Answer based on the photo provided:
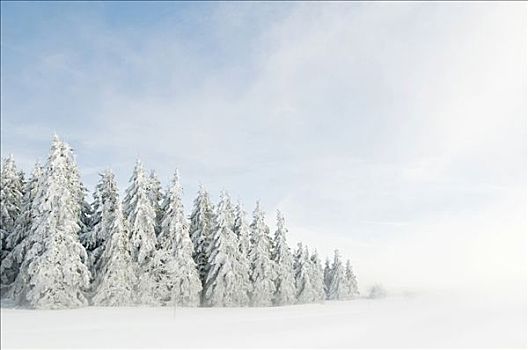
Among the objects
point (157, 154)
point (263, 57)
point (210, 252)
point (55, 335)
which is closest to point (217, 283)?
point (210, 252)

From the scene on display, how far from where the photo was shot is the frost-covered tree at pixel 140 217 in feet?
104

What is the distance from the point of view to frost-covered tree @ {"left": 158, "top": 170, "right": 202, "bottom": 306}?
33562 millimetres

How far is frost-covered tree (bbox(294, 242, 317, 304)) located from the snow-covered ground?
2433cm

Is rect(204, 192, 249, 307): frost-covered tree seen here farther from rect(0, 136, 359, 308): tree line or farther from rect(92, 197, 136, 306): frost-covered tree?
rect(92, 197, 136, 306): frost-covered tree

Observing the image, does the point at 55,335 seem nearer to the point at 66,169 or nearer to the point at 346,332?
the point at 66,169

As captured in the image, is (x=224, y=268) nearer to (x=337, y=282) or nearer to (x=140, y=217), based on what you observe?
(x=140, y=217)

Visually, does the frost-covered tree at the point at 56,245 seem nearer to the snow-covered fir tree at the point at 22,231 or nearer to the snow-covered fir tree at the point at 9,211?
the snow-covered fir tree at the point at 22,231

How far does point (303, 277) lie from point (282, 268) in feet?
20.7

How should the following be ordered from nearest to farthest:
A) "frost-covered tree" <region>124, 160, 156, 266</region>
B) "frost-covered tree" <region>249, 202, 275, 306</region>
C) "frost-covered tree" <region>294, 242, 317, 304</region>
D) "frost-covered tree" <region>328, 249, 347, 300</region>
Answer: "frost-covered tree" <region>124, 160, 156, 266</region> → "frost-covered tree" <region>249, 202, 275, 306</region> → "frost-covered tree" <region>294, 242, 317, 304</region> → "frost-covered tree" <region>328, 249, 347, 300</region>

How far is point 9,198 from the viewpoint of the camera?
7816 millimetres

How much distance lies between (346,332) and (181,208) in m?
20.1

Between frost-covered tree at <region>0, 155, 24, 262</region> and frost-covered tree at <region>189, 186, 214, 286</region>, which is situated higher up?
frost-covered tree at <region>189, 186, 214, 286</region>

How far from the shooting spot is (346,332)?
688 inches

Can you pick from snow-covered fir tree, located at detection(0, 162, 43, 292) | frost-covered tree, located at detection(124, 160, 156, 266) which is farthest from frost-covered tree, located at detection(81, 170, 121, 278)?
snow-covered fir tree, located at detection(0, 162, 43, 292)
